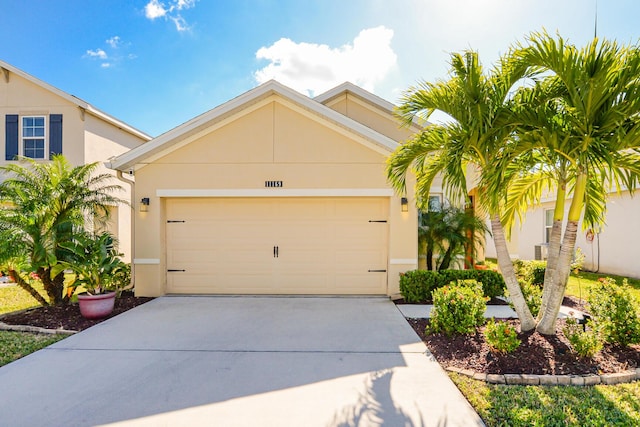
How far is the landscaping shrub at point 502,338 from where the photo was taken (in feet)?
13.3

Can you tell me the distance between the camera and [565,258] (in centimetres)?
441

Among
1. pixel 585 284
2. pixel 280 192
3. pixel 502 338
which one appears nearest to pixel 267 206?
pixel 280 192

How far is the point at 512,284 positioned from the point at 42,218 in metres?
8.97

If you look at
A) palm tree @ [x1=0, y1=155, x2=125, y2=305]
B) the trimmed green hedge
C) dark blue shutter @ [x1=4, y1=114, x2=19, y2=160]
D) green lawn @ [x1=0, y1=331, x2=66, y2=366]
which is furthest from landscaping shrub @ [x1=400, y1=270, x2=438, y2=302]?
dark blue shutter @ [x1=4, y1=114, x2=19, y2=160]

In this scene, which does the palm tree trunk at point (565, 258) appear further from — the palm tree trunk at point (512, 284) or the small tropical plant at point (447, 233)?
the small tropical plant at point (447, 233)

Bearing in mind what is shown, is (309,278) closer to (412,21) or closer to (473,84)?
(473,84)

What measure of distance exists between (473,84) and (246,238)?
6.13 meters

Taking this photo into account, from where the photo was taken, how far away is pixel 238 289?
7977mm

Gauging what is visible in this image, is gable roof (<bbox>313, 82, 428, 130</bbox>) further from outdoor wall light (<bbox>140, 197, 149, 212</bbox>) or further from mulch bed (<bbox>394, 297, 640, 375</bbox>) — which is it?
mulch bed (<bbox>394, 297, 640, 375</bbox>)

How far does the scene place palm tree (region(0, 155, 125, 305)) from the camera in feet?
19.5

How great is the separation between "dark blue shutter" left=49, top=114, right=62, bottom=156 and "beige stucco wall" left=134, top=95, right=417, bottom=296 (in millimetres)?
6135

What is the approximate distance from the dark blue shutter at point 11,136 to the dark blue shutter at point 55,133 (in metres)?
1.31

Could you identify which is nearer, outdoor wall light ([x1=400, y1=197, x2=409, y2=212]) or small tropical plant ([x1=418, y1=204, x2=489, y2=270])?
outdoor wall light ([x1=400, y1=197, x2=409, y2=212])

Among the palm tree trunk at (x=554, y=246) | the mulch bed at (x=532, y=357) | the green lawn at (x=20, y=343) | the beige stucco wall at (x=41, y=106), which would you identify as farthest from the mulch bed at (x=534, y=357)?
the beige stucco wall at (x=41, y=106)
